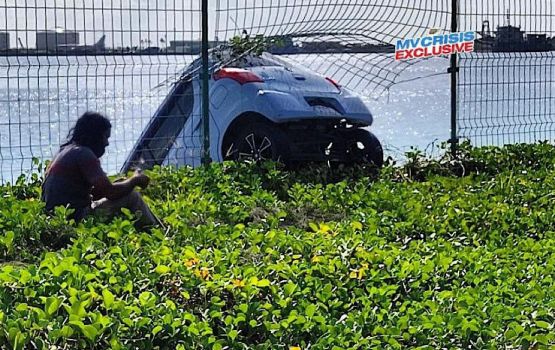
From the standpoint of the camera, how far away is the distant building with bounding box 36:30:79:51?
6.89m

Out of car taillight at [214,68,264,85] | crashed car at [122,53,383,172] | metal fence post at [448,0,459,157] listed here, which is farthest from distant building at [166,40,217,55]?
metal fence post at [448,0,459,157]

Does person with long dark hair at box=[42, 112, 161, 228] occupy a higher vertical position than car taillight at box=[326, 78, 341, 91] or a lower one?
lower

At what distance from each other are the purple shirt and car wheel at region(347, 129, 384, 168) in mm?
3274

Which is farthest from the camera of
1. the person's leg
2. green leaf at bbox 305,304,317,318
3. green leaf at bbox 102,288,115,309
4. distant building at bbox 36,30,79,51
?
distant building at bbox 36,30,79,51

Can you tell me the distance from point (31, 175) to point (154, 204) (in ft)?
3.84

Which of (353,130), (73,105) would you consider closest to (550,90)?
(353,130)

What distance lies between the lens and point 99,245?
428 cm

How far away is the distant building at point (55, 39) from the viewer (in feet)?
22.6

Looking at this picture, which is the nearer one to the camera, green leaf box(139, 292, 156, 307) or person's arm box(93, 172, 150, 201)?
green leaf box(139, 292, 156, 307)

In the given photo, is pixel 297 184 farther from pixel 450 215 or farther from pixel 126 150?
pixel 126 150

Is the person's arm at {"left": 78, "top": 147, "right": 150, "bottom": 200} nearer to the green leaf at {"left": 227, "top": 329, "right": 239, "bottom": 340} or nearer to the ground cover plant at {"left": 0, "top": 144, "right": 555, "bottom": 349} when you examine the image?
the ground cover plant at {"left": 0, "top": 144, "right": 555, "bottom": 349}

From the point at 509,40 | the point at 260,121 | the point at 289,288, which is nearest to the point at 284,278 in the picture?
the point at 289,288

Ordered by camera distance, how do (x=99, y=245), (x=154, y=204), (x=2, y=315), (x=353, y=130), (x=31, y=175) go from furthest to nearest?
(x=353, y=130), (x=31, y=175), (x=154, y=204), (x=99, y=245), (x=2, y=315)

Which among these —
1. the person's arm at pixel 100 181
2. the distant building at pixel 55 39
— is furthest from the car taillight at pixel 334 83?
the person's arm at pixel 100 181
